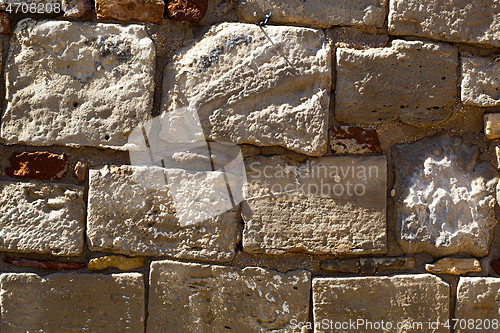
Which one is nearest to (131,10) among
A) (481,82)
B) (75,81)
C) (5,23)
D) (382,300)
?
(75,81)

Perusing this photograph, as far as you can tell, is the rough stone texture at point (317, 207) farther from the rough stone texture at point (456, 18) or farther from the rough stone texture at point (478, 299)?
the rough stone texture at point (456, 18)

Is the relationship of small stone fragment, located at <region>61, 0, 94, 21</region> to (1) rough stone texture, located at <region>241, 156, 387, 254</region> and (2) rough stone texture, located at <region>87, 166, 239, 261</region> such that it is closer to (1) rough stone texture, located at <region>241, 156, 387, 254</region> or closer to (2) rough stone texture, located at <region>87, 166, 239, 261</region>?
(2) rough stone texture, located at <region>87, 166, 239, 261</region>

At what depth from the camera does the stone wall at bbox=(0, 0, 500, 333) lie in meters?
1.48

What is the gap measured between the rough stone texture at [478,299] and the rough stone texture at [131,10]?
169 centimetres

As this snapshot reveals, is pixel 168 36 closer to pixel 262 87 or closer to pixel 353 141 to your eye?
pixel 262 87

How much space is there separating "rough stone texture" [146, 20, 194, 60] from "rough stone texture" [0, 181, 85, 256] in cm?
69

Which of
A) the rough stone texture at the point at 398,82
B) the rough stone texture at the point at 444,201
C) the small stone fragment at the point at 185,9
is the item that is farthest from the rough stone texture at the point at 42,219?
the rough stone texture at the point at 444,201

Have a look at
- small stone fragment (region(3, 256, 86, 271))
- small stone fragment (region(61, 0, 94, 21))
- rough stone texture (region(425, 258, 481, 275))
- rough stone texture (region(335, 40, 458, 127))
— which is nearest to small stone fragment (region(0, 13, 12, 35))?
small stone fragment (region(61, 0, 94, 21))

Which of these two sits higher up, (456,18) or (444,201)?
(456,18)

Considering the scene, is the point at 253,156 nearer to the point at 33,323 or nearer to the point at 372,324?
the point at 372,324

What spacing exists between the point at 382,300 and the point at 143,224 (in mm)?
1041

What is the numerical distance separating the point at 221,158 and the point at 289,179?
0.30m

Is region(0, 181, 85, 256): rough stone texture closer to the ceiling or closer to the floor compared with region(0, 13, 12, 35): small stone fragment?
closer to the floor

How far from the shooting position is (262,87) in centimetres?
147
